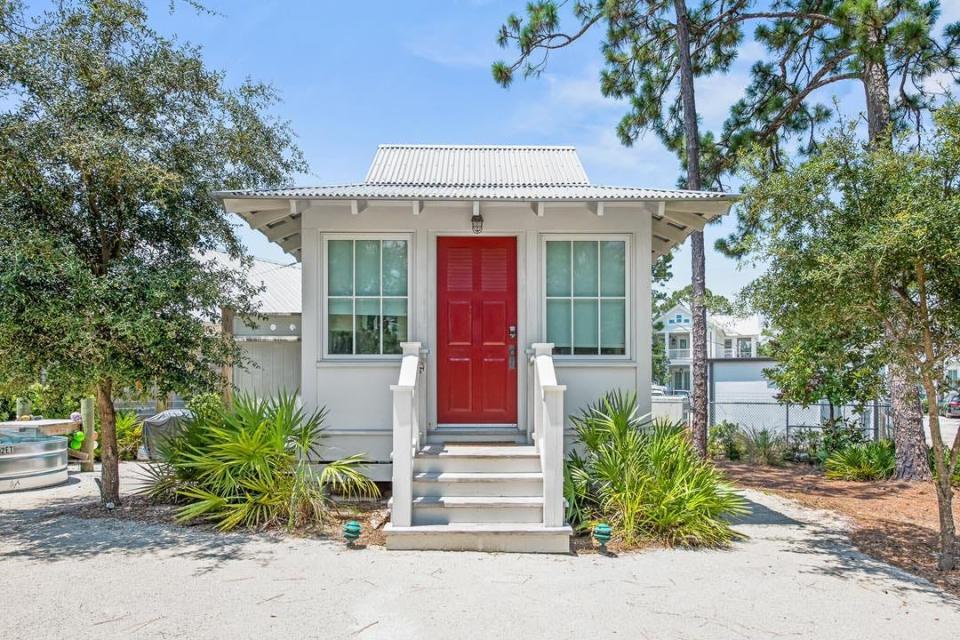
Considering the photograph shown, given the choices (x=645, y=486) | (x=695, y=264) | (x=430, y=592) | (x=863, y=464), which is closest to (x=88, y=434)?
(x=430, y=592)

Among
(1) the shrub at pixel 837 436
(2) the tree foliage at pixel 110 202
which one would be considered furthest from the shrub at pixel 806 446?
(2) the tree foliage at pixel 110 202

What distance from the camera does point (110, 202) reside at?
638cm

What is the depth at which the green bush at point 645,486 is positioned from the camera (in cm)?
560

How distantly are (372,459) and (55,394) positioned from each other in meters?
3.18

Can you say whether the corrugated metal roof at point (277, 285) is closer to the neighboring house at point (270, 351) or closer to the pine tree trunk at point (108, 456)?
the neighboring house at point (270, 351)

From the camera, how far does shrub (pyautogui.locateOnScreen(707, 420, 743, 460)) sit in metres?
11.5

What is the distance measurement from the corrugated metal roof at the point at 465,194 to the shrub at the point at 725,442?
6277 millimetres

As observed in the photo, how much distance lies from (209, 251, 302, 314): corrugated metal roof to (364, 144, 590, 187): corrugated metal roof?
5453mm

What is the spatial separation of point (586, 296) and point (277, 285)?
35.4ft

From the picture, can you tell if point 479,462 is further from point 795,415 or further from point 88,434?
point 795,415

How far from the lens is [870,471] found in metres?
9.38

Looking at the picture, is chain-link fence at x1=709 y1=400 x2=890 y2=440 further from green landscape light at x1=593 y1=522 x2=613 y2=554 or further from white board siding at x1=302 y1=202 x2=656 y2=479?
green landscape light at x1=593 y1=522 x2=613 y2=554

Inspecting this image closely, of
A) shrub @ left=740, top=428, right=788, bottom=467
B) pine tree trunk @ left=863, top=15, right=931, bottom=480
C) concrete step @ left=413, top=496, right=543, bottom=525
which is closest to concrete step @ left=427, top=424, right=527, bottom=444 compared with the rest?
concrete step @ left=413, top=496, right=543, bottom=525

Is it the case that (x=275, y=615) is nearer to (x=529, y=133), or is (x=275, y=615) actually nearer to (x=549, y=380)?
(x=549, y=380)
